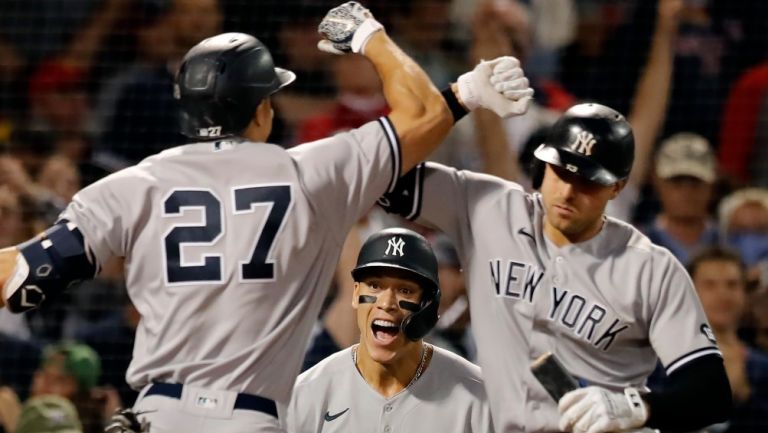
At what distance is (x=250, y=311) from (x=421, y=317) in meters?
0.56

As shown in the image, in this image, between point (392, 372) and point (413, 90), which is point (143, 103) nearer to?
point (392, 372)

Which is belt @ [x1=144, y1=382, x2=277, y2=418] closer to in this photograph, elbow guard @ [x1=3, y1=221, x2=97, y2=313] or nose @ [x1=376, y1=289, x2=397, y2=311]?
elbow guard @ [x1=3, y1=221, x2=97, y2=313]

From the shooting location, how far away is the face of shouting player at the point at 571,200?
144 inches

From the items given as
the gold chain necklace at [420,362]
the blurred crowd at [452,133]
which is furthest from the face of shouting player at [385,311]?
the blurred crowd at [452,133]

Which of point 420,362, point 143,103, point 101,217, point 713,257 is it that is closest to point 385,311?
point 420,362

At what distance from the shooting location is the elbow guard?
3.26 meters

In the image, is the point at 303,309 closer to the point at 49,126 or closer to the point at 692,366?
the point at 692,366

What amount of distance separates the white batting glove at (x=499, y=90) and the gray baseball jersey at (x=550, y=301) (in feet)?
0.90

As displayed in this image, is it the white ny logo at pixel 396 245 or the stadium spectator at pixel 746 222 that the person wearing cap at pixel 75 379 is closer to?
the white ny logo at pixel 396 245

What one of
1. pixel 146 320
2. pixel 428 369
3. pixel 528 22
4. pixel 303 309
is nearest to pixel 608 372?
pixel 428 369

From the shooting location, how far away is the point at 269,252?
328 centimetres

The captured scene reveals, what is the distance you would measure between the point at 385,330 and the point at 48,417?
5.57ft

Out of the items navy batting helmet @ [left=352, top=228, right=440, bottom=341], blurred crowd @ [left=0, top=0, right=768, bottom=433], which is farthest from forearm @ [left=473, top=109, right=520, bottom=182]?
navy batting helmet @ [left=352, top=228, right=440, bottom=341]

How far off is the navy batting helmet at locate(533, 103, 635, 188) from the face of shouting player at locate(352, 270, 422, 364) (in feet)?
1.51
